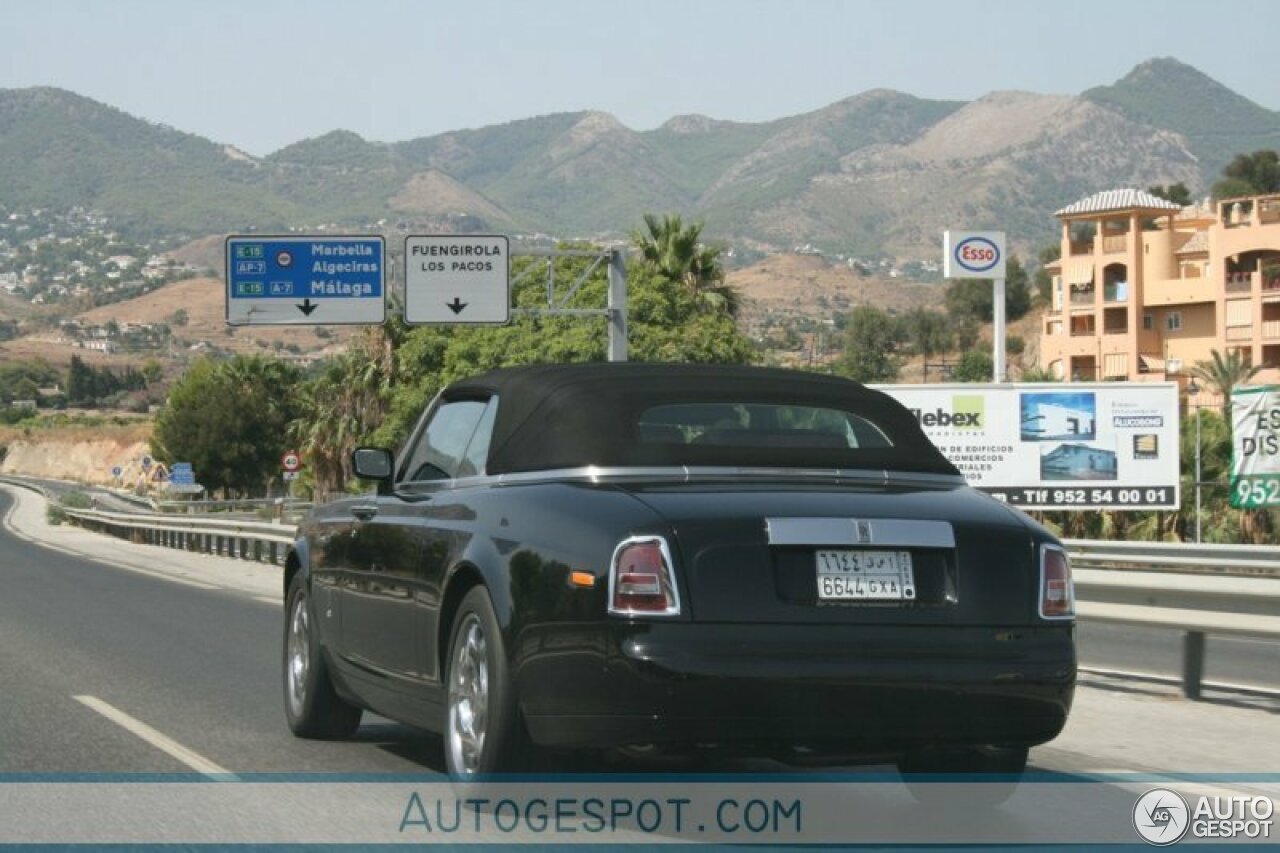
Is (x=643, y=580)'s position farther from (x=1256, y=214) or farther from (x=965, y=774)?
(x=1256, y=214)

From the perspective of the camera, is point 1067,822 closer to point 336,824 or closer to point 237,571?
point 336,824

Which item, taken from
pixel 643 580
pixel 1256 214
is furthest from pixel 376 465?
pixel 1256 214

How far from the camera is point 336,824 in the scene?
713cm

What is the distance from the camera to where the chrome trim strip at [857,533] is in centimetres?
655

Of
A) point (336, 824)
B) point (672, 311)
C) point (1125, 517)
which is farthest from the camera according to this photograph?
point (672, 311)

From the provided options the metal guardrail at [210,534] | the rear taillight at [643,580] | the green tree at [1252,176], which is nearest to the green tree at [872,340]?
the green tree at [1252,176]

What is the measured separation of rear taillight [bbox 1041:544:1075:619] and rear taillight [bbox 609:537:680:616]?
1337 mm

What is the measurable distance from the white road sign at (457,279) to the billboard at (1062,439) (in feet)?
29.0

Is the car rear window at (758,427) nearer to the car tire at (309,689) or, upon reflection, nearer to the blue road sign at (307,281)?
the car tire at (309,689)

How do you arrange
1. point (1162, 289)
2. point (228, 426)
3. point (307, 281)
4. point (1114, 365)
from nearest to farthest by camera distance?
point (307, 281), point (1162, 289), point (1114, 365), point (228, 426)

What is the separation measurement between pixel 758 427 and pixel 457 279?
2990cm

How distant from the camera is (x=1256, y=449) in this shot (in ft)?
141

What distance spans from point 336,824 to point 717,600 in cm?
172

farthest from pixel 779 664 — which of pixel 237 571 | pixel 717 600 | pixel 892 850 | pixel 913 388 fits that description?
pixel 913 388
